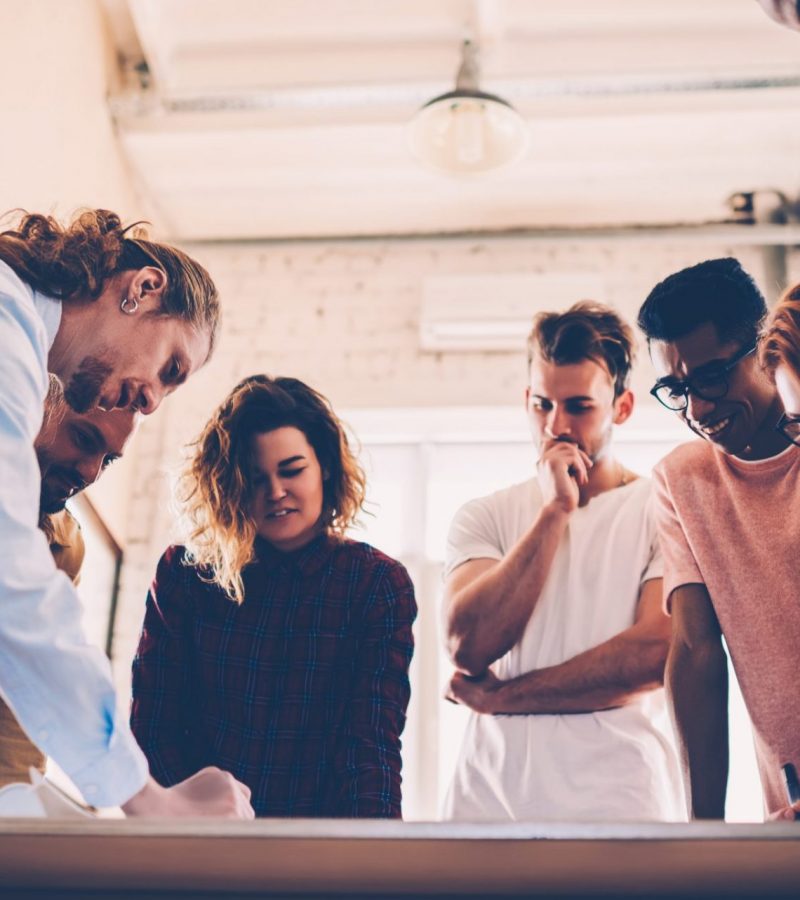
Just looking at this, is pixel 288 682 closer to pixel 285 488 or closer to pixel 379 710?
pixel 379 710

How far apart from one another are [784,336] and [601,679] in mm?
762

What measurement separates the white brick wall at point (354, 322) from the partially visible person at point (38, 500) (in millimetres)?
2916

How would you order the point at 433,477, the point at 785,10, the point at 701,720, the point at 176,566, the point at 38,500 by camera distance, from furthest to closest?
the point at 433,477
the point at 176,566
the point at 701,720
the point at 785,10
the point at 38,500

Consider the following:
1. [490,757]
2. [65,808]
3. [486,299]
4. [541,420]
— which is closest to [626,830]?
[65,808]

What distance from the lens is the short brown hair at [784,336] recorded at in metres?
1.79

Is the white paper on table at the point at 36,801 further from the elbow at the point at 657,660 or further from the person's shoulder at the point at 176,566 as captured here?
the elbow at the point at 657,660

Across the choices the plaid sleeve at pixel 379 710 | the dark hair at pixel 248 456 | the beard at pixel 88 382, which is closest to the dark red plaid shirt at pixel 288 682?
the plaid sleeve at pixel 379 710

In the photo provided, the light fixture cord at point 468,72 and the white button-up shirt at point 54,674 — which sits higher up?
the light fixture cord at point 468,72

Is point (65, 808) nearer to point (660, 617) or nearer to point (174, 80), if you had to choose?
point (660, 617)

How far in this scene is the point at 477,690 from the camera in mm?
2334

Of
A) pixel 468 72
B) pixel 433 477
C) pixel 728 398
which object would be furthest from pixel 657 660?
pixel 433 477

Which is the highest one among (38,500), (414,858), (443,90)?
(443,90)

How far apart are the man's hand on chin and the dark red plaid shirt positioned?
0.97 feet

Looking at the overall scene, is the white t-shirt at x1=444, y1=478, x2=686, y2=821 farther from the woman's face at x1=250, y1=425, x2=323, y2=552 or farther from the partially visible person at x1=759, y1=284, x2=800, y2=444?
the partially visible person at x1=759, y1=284, x2=800, y2=444
